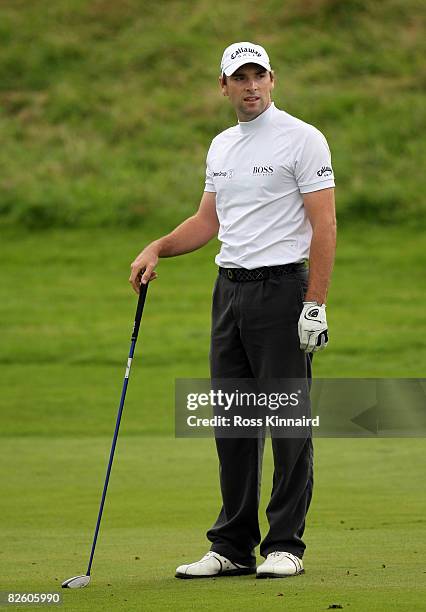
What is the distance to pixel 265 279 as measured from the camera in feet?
14.8

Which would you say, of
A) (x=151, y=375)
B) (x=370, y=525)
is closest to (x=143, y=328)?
(x=151, y=375)

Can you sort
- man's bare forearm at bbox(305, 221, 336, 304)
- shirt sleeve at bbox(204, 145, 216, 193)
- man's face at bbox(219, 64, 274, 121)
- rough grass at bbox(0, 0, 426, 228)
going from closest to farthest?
man's bare forearm at bbox(305, 221, 336, 304) → man's face at bbox(219, 64, 274, 121) → shirt sleeve at bbox(204, 145, 216, 193) → rough grass at bbox(0, 0, 426, 228)

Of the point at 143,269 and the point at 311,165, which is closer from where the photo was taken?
the point at 311,165

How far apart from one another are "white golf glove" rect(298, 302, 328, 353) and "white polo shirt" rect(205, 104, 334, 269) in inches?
8.2

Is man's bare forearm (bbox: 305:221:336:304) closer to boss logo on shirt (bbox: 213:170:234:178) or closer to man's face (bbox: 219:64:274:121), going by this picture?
boss logo on shirt (bbox: 213:170:234:178)

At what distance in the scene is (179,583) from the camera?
14.0 feet

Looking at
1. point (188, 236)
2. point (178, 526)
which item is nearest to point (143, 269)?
point (188, 236)

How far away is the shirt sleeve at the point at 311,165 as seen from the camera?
446 centimetres

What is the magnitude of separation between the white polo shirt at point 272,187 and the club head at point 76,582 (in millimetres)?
Answer: 1148

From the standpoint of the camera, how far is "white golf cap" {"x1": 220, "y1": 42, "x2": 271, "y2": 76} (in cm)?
457

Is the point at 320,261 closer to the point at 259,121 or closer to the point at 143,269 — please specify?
the point at 259,121

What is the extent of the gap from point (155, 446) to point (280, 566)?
445cm

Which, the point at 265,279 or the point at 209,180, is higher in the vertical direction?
the point at 209,180

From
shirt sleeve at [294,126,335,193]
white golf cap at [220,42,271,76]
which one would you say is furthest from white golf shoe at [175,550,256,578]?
white golf cap at [220,42,271,76]
